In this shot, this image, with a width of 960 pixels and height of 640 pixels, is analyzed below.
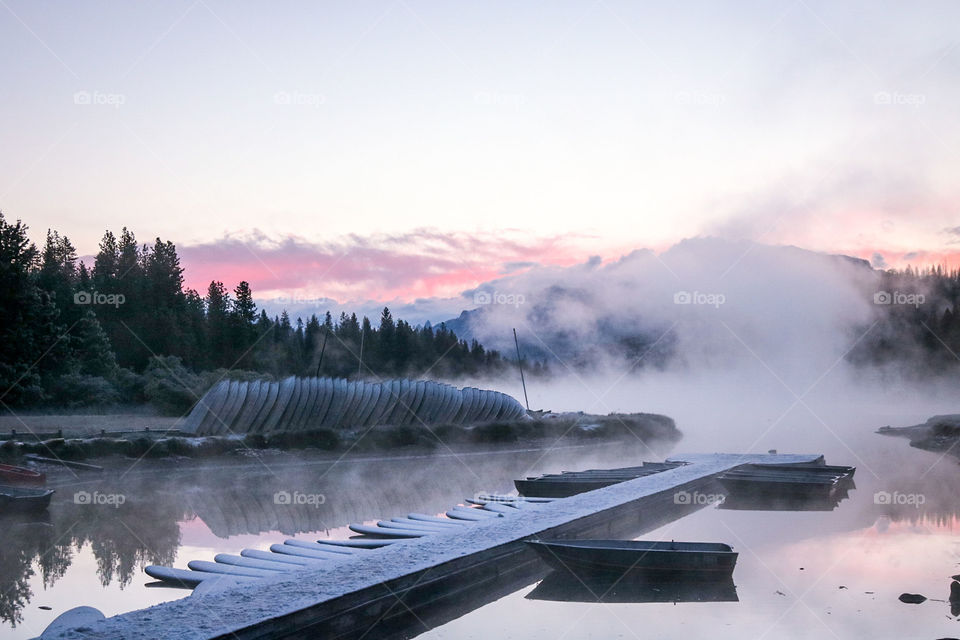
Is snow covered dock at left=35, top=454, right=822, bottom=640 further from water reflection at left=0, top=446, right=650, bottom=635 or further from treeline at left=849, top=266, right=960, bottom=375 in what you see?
treeline at left=849, top=266, right=960, bottom=375

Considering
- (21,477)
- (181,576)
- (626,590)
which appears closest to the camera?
(181,576)

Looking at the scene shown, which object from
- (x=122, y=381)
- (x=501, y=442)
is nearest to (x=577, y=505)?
(x=501, y=442)

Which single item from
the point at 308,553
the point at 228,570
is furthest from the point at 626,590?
the point at 228,570

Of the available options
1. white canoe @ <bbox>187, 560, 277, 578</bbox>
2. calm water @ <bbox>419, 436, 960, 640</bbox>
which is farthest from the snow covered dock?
white canoe @ <bbox>187, 560, 277, 578</bbox>

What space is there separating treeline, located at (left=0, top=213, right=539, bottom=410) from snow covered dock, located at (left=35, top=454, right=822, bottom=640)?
22706 millimetres

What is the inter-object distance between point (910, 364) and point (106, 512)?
7777 centimetres

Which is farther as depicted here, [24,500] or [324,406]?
[324,406]

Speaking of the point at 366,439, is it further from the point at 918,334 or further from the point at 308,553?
the point at 918,334

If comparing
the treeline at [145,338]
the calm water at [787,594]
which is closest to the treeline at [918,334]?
the treeline at [145,338]

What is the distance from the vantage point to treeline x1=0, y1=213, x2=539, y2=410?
30.2m

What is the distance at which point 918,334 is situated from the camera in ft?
262

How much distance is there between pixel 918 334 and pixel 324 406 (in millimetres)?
68358

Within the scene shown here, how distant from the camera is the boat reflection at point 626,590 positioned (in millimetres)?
9617

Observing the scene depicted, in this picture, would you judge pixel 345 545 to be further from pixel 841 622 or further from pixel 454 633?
pixel 841 622
